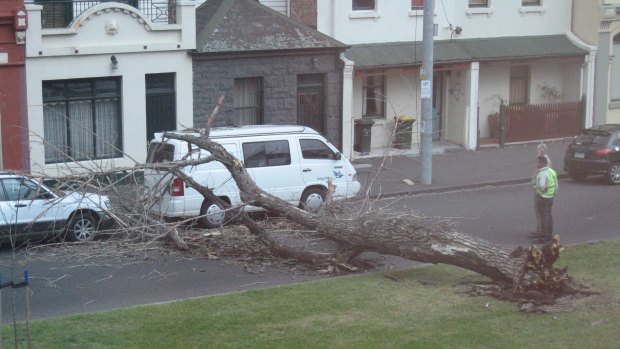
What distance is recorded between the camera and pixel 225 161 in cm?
1570

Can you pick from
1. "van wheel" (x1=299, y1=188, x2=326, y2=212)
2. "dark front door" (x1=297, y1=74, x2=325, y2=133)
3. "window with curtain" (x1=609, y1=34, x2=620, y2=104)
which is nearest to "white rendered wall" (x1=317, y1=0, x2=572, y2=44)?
"dark front door" (x1=297, y1=74, x2=325, y2=133)

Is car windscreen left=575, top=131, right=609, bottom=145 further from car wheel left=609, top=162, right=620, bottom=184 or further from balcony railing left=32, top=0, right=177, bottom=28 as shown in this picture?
balcony railing left=32, top=0, right=177, bottom=28

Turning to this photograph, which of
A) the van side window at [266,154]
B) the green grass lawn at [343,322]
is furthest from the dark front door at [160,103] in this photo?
the green grass lawn at [343,322]

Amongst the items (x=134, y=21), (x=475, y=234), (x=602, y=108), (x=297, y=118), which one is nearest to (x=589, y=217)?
(x=475, y=234)

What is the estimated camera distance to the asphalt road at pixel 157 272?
13.9 m

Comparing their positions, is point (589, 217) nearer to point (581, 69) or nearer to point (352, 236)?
point (352, 236)

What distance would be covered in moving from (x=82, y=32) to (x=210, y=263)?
10172mm

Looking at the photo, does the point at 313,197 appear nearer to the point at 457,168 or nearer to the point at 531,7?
the point at 457,168

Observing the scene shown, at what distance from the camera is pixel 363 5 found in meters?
29.8

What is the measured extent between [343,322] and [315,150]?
9125 mm

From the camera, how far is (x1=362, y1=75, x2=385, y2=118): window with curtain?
30516mm

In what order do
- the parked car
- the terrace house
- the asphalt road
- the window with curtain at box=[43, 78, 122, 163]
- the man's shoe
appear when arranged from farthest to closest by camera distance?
the terrace house < the window with curtain at box=[43, 78, 122, 163] < the man's shoe < the parked car < the asphalt road

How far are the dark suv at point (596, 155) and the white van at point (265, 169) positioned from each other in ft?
24.1

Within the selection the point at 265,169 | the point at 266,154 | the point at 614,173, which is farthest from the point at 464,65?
the point at 265,169
